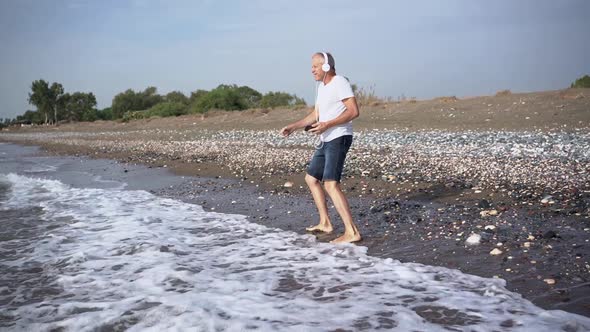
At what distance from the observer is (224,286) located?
4.16 meters

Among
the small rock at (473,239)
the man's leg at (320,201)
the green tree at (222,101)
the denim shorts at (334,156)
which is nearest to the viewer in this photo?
the small rock at (473,239)

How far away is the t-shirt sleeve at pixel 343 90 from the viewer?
17.6ft

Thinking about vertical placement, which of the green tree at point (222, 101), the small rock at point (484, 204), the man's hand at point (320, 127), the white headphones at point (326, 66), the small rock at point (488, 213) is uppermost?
the green tree at point (222, 101)

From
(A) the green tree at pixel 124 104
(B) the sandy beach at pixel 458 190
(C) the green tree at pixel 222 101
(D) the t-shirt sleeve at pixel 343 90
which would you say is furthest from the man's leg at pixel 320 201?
(A) the green tree at pixel 124 104

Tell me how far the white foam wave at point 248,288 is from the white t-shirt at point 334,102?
128 centimetres

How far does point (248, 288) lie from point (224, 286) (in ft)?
0.72

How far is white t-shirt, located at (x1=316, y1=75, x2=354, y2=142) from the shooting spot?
5.40 m

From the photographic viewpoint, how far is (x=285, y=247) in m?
5.34

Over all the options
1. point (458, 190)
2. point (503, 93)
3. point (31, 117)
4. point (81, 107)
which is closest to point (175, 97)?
point (81, 107)

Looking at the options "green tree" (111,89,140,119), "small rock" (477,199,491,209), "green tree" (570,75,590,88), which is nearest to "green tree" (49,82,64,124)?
"green tree" (111,89,140,119)

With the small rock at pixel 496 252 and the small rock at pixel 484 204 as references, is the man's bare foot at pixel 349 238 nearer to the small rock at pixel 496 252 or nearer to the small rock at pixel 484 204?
the small rock at pixel 496 252

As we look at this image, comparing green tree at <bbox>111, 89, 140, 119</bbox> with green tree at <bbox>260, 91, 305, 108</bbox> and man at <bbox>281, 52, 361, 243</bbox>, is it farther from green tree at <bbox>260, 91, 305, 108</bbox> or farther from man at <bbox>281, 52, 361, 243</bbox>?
man at <bbox>281, 52, 361, 243</bbox>

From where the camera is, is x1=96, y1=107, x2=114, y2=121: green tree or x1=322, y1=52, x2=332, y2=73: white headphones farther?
x1=96, y1=107, x2=114, y2=121: green tree

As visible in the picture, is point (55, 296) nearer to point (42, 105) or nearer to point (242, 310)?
point (242, 310)
